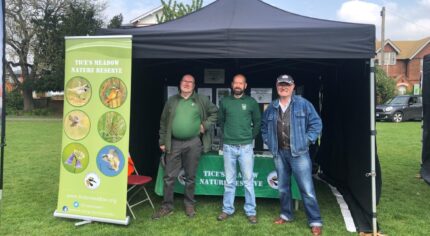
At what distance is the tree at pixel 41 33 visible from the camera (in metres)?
24.9

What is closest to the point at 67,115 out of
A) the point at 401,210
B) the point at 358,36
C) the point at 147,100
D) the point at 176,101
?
the point at 176,101

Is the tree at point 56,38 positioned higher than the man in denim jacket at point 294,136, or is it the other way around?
the tree at point 56,38

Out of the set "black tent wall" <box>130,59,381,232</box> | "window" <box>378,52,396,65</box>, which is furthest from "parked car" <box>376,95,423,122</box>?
"window" <box>378,52,396,65</box>

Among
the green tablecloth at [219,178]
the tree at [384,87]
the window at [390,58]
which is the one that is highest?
the window at [390,58]

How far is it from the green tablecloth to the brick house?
37894mm

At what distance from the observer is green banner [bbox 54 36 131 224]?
4.10 m

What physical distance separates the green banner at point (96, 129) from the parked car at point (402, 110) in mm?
18078

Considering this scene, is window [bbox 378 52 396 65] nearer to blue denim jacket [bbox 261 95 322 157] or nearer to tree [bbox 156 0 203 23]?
tree [bbox 156 0 203 23]

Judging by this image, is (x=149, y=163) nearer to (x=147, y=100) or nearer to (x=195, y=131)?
(x=147, y=100)

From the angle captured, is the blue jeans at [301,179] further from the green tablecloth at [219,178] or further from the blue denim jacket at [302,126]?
the green tablecloth at [219,178]

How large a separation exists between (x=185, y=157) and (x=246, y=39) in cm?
153

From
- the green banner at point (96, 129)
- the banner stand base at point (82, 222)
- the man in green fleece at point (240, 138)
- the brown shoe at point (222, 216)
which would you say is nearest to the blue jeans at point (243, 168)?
the man in green fleece at point (240, 138)

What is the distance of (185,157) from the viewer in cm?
449

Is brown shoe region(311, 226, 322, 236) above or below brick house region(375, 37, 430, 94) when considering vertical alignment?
below
